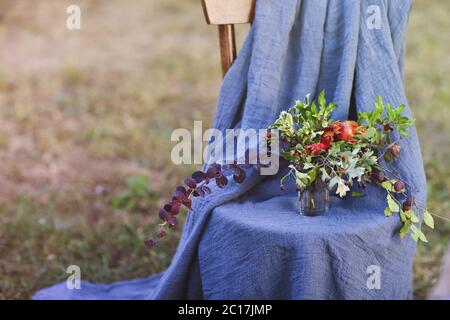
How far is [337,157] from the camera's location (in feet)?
6.91

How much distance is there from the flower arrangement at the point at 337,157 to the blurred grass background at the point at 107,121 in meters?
0.98

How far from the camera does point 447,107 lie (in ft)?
16.3

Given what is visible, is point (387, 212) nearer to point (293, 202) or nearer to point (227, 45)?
point (293, 202)

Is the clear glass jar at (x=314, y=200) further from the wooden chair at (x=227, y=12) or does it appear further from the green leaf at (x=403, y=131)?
the wooden chair at (x=227, y=12)

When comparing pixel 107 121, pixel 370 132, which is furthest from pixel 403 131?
pixel 107 121

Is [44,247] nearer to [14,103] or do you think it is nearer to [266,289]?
[266,289]

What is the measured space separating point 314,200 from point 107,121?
2.98 meters

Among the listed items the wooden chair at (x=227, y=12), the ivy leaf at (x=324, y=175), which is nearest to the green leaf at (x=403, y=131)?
the ivy leaf at (x=324, y=175)

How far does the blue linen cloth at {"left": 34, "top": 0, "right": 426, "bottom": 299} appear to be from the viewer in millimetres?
2113

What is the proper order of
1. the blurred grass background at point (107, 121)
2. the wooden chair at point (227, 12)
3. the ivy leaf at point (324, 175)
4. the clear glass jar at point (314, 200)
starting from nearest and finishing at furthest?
the ivy leaf at point (324, 175) < the clear glass jar at point (314, 200) < the wooden chair at point (227, 12) < the blurred grass background at point (107, 121)

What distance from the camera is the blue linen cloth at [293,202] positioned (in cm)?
211

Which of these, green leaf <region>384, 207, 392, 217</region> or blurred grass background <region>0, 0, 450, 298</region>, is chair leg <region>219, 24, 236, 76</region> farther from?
blurred grass background <region>0, 0, 450, 298</region>

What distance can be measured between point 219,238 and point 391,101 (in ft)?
2.64
